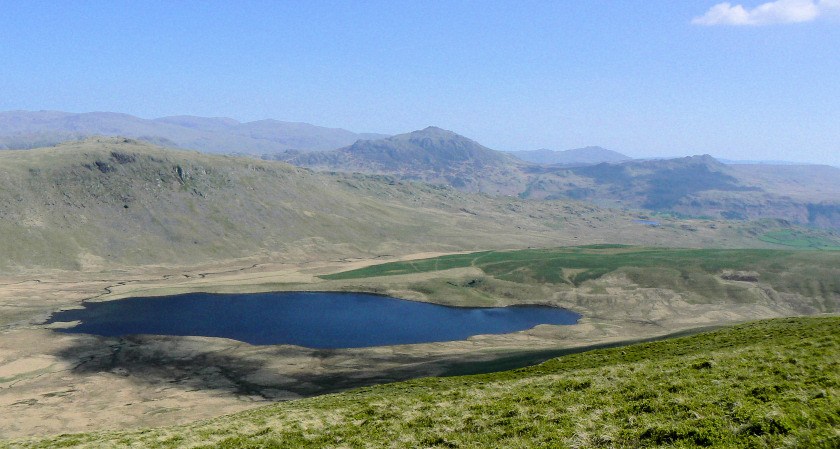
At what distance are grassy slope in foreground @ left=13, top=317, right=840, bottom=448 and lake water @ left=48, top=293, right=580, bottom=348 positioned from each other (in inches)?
3925

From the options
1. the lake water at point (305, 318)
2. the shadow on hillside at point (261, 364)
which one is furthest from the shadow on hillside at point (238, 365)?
the lake water at point (305, 318)

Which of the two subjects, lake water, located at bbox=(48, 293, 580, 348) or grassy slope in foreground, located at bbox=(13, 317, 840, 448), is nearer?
grassy slope in foreground, located at bbox=(13, 317, 840, 448)

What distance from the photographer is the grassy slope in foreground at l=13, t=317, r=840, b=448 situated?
22.3m

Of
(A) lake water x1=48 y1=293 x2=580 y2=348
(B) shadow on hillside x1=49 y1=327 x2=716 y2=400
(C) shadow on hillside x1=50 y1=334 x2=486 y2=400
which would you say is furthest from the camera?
(A) lake water x1=48 y1=293 x2=580 y2=348

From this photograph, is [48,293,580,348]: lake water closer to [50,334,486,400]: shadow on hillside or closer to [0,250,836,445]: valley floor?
[0,250,836,445]: valley floor

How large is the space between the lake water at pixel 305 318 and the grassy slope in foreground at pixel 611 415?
9970 centimetres

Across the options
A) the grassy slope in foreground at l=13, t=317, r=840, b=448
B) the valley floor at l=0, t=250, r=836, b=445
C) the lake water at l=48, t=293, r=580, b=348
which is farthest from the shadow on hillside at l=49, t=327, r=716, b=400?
the grassy slope in foreground at l=13, t=317, r=840, b=448

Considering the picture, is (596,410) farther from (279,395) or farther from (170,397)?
(170,397)

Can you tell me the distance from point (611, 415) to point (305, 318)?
148m

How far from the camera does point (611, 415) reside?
27266 mm

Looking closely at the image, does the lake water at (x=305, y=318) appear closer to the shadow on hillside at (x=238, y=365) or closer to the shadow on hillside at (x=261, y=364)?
the shadow on hillside at (x=238, y=365)

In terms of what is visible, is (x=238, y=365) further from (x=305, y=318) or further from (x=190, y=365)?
(x=305, y=318)

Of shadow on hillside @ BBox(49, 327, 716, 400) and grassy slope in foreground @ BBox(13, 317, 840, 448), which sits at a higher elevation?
grassy slope in foreground @ BBox(13, 317, 840, 448)

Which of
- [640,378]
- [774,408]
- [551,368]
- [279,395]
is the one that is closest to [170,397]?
[279,395]
